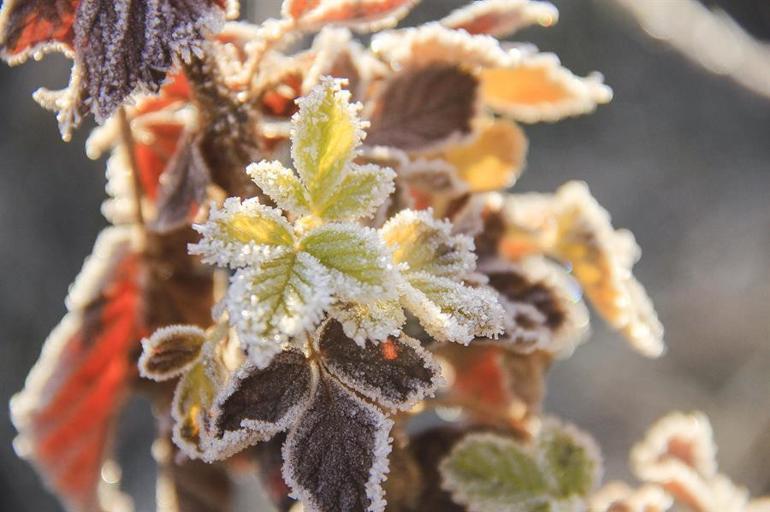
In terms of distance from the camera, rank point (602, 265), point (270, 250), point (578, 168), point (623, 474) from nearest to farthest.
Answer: point (270, 250), point (602, 265), point (623, 474), point (578, 168)

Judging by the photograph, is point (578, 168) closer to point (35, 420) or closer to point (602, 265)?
point (602, 265)

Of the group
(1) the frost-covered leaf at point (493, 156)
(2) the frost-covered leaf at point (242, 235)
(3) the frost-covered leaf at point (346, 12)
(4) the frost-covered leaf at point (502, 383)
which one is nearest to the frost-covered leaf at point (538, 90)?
(1) the frost-covered leaf at point (493, 156)

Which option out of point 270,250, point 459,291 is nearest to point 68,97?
point 270,250

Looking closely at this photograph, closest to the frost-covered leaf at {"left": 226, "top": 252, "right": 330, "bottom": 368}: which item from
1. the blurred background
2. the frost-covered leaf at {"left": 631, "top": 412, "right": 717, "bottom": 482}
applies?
the frost-covered leaf at {"left": 631, "top": 412, "right": 717, "bottom": 482}

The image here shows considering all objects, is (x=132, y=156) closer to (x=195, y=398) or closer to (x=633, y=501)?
(x=195, y=398)

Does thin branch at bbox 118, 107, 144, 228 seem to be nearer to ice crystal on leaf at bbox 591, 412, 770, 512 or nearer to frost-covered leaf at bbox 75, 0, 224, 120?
frost-covered leaf at bbox 75, 0, 224, 120

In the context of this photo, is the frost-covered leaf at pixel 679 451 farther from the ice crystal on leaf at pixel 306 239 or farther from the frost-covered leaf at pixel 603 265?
the ice crystal on leaf at pixel 306 239

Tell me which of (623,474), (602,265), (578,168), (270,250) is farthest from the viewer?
(578,168)
